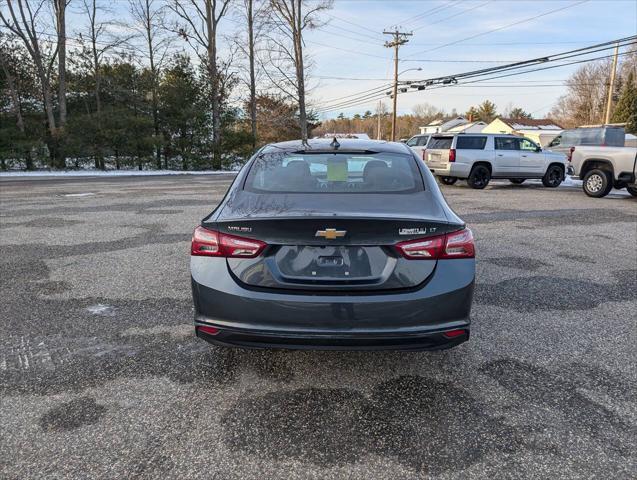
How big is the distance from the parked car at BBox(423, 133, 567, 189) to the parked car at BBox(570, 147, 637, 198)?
250 centimetres

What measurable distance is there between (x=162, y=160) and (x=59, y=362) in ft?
85.3

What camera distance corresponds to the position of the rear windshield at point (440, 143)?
1509 centimetres

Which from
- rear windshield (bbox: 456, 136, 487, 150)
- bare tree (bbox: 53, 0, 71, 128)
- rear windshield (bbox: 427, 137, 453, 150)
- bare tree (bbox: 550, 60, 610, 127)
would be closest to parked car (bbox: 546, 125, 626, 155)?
rear windshield (bbox: 456, 136, 487, 150)

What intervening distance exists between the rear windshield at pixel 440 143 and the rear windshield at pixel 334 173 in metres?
12.5

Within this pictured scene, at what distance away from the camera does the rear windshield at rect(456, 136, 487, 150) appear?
14820 millimetres

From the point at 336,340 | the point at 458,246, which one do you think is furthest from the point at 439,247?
the point at 336,340

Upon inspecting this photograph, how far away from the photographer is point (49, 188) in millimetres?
14219

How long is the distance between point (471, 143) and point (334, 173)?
13062 mm

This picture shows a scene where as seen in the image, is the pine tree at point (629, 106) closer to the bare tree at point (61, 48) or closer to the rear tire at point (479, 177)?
the rear tire at point (479, 177)

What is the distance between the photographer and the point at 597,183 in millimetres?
12391

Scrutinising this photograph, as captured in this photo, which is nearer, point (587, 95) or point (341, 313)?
point (341, 313)

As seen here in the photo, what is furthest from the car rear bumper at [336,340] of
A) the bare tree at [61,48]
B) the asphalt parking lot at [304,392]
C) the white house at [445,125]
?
the white house at [445,125]

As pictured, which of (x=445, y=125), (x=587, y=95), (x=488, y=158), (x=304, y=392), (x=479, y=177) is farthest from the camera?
(x=445, y=125)

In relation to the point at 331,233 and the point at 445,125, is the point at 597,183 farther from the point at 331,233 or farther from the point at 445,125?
the point at 445,125
